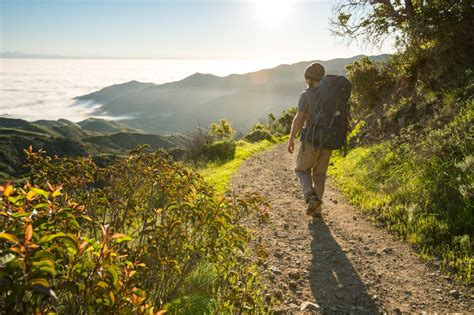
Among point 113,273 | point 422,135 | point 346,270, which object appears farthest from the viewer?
point 422,135

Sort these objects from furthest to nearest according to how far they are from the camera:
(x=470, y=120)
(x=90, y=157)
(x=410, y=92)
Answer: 1. (x=410, y=92)
2. (x=470, y=120)
3. (x=90, y=157)

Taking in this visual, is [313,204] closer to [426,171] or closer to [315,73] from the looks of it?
[426,171]

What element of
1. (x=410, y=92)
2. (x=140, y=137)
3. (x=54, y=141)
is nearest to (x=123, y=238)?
(x=410, y=92)

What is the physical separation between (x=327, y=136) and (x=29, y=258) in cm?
533

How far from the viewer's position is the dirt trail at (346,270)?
378cm

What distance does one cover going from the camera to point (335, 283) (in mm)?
4227

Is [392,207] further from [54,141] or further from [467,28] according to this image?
[54,141]

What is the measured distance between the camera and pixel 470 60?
381 inches

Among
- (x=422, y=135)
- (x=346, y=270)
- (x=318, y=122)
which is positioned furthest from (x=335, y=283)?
(x=422, y=135)

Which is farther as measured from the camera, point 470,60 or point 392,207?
point 470,60

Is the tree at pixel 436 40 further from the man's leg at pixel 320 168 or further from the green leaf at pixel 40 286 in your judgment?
the green leaf at pixel 40 286

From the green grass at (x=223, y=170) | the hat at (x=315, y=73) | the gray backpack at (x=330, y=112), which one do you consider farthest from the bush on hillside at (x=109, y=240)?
the green grass at (x=223, y=170)

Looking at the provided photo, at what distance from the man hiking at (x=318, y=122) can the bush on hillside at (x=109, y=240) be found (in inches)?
94.2

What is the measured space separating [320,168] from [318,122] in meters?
0.93
